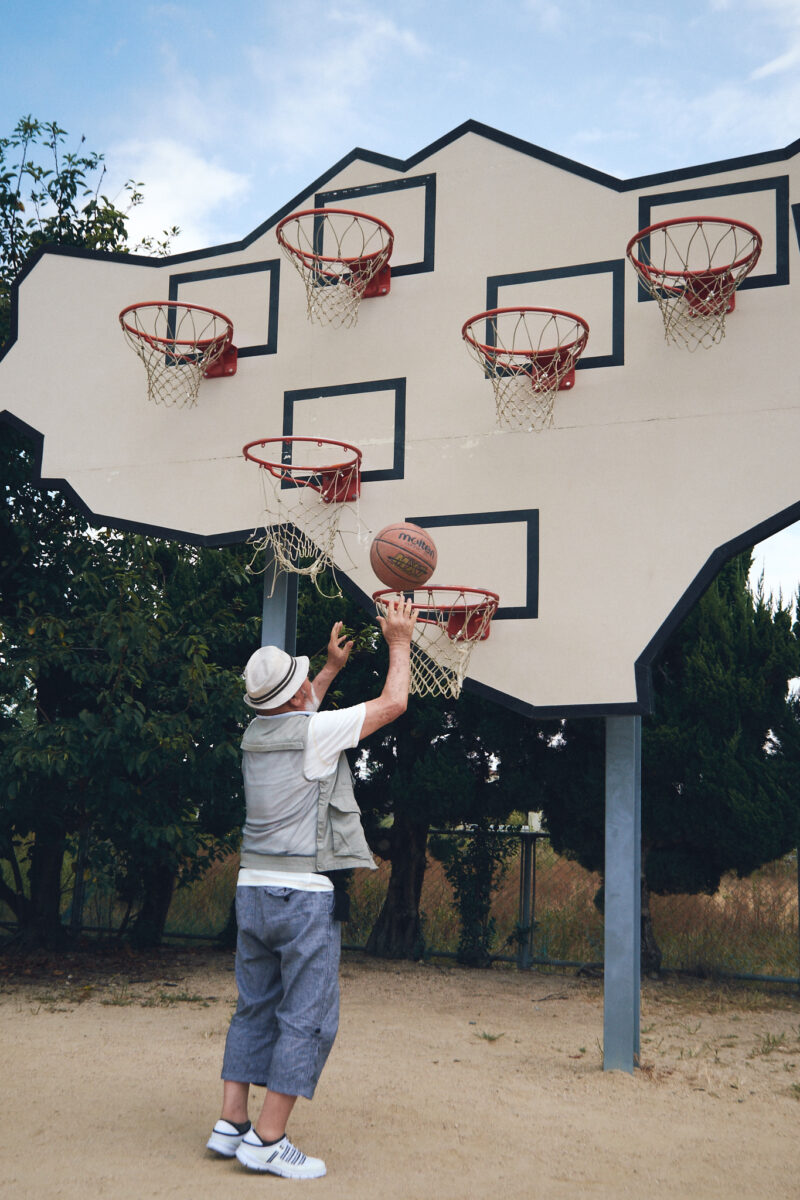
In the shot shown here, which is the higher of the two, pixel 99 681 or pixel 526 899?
pixel 99 681

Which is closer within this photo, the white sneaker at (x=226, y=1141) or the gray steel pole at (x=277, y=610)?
the white sneaker at (x=226, y=1141)

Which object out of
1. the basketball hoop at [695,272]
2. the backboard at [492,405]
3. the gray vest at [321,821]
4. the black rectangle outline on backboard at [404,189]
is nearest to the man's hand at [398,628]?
the gray vest at [321,821]

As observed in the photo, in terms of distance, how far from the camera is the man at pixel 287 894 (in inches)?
159

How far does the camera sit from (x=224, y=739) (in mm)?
9211

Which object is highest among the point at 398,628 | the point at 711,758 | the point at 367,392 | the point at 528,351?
the point at 528,351

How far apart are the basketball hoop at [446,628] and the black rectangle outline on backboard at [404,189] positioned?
2.21m

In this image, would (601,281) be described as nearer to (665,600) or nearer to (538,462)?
(538,462)

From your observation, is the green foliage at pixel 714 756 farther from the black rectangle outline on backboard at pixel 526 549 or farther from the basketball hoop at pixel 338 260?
the basketball hoop at pixel 338 260

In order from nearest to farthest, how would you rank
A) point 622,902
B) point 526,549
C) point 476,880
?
point 622,902 < point 526,549 < point 476,880

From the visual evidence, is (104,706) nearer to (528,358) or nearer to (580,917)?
(528,358)

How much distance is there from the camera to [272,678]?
4.36m

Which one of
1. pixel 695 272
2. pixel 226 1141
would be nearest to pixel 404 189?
pixel 695 272

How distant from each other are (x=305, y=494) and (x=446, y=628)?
1347 millimetres

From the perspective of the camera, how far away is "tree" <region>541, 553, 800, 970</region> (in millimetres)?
9750
